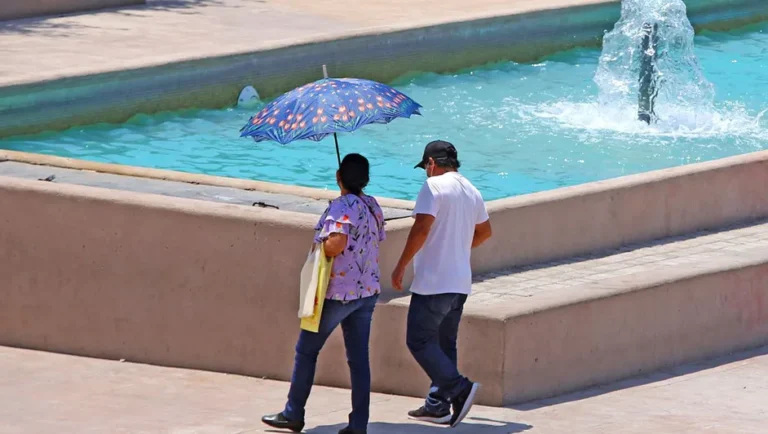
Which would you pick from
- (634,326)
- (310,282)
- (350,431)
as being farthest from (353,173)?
(634,326)

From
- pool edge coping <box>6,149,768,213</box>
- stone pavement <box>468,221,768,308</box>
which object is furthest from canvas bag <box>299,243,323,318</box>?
pool edge coping <box>6,149,768,213</box>

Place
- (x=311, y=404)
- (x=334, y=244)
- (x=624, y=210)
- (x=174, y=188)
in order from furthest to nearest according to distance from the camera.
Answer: (x=624, y=210), (x=174, y=188), (x=311, y=404), (x=334, y=244)

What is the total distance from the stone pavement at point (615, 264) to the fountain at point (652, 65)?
516 cm

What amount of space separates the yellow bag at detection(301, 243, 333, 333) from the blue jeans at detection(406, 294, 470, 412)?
0.53 m

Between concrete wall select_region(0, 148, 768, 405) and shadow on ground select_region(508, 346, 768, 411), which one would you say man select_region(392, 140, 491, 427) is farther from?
shadow on ground select_region(508, 346, 768, 411)

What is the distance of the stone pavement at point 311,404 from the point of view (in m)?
7.78

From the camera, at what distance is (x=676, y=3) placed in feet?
55.2

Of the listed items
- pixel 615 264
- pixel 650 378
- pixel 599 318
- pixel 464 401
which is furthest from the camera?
pixel 615 264

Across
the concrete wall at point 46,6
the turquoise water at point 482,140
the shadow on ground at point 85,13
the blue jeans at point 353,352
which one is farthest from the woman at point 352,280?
the concrete wall at point 46,6

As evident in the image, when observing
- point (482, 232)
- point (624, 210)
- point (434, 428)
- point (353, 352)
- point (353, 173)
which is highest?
point (353, 173)

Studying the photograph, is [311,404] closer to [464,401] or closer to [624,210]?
[464,401]

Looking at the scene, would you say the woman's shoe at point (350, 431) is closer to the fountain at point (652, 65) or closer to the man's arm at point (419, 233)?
the man's arm at point (419, 233)

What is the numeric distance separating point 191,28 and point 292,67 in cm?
205

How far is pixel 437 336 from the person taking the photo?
7.66 meters
